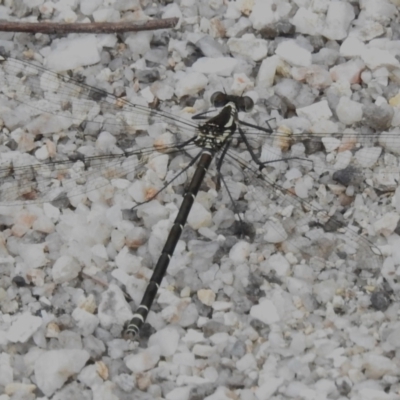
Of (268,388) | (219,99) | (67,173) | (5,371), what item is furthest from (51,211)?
(268,388)

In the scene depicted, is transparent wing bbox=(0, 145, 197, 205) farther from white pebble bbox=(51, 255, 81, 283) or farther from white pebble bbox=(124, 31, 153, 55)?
white pebble bbox=(124, 31, 153, 55)

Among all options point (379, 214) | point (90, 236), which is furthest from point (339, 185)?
point (90, 236)

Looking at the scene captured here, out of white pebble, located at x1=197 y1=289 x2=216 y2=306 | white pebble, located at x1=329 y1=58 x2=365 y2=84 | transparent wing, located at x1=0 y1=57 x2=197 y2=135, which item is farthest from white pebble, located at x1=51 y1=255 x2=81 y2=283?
white pebble, located at x1=329 y1=58 x2=365 y2=84

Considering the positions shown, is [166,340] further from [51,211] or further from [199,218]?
[51,211]

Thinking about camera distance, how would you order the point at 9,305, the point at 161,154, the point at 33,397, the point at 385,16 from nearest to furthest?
the point at 33,397
the point at 9,305
the point at 161,154
the point at 385,16

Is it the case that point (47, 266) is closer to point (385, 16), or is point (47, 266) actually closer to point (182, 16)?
point (182, 16)
